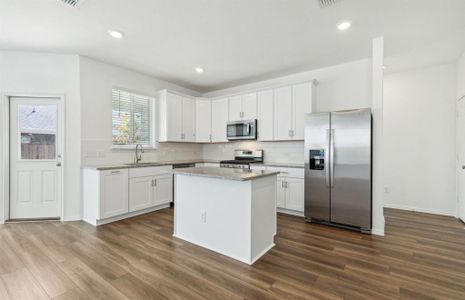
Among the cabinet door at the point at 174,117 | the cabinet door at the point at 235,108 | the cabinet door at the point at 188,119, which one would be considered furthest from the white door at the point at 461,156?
the cabinet door at the point at 174,117

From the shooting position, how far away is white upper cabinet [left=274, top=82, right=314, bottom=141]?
4.17 meters

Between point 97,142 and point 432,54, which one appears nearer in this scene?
point 432,54

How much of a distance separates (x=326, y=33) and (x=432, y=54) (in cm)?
220

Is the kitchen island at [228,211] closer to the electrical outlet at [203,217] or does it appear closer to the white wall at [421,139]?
the electrical outlet at [203,217]

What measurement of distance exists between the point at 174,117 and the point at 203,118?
81 cm

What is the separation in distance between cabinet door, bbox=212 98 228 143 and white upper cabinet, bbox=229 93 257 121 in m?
0.18

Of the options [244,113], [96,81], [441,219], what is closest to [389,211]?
[441,219]

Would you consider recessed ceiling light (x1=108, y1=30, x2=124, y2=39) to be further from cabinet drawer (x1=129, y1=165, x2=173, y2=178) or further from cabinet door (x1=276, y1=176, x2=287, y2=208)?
cabinet door (x1=276, y1=176, x2=287, y2=208)

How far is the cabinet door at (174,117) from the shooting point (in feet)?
16.1

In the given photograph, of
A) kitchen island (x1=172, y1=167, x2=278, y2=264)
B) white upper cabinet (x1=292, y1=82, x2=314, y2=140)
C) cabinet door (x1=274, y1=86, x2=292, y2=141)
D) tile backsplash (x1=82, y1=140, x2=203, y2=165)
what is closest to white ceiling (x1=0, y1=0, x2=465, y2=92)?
white upper cabinet (x1=292, y1=82, x2=314, y2=140)

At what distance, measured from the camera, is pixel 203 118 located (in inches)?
219

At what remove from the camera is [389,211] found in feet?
14.2

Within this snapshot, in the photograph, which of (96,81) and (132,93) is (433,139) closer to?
(132,93)

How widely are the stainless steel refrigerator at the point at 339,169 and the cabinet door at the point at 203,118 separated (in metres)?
2.64
